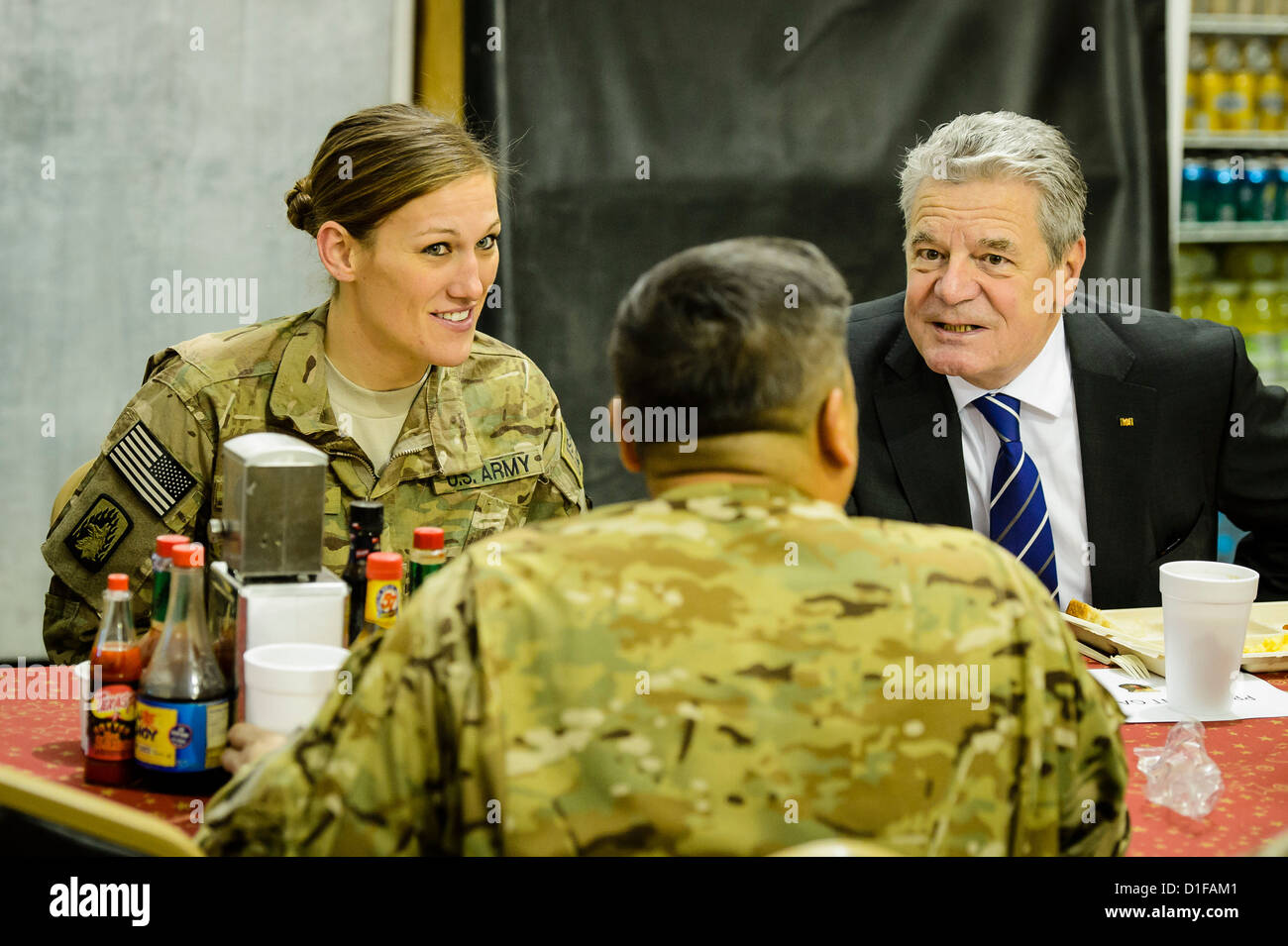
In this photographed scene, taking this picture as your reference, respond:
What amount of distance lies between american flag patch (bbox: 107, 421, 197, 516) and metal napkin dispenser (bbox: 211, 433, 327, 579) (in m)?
0.69

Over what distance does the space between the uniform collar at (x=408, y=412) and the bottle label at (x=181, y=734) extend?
2.96 feet

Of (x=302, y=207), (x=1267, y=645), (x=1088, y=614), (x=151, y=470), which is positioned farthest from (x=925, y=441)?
(x=151, y=470)

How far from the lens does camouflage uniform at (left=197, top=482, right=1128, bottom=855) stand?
115cm

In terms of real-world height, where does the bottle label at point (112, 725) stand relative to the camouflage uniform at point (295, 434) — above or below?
below

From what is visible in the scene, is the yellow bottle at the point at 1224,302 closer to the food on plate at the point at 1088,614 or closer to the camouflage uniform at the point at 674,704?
the food on plate at the point at 1088,614

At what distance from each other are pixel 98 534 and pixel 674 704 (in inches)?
54.2

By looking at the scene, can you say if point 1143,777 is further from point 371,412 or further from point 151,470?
point 151,470

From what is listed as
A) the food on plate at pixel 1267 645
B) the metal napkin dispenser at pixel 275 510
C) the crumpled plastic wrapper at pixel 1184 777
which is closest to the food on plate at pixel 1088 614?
the food on plate at pixel 1267 645

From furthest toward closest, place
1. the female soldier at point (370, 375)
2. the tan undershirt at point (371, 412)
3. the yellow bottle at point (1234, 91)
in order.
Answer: the yellow bottle at point (1234, 91) < the tan undershirt at point (371, 412) < the female soldier at point (370, 375)

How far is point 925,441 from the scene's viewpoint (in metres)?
2.46

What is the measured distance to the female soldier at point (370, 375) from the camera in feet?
7.52
